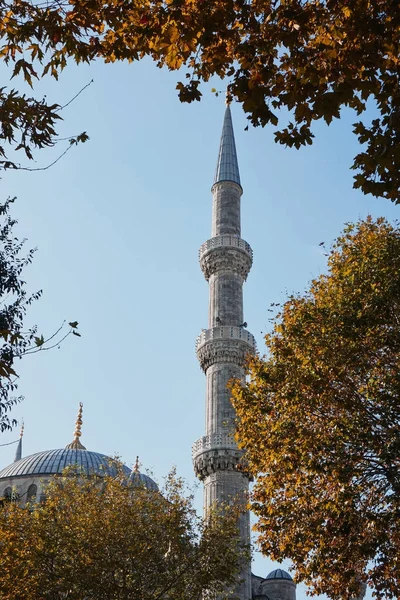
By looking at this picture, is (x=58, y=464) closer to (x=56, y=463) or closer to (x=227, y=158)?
(x=56, y=463)

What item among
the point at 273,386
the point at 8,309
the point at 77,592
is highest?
the point at 273,386

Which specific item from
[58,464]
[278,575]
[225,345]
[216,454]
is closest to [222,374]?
[225,345]

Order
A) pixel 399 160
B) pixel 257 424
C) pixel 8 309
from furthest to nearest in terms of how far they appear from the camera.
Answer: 1. pixel 257 424
2. pixel 8 309
3. pixel 399 160

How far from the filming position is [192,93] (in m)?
8.16

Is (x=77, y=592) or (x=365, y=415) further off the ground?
(x=365, y=415)

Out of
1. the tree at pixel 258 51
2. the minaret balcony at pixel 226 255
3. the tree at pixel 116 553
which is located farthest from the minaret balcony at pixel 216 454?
the tree at pixel 258 51

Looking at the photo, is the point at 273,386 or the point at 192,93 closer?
the point at 192,93

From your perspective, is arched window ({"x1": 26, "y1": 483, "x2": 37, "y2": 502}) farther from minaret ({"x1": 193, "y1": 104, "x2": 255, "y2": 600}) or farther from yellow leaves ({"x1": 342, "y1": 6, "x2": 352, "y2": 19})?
yellow leaves ({"x1": 342, "y1": 6, "x2": 352, "y2": 19})

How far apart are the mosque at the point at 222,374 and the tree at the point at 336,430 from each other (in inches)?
550

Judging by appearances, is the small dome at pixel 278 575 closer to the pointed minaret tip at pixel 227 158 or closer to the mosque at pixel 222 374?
the mosque at pixel 222 374

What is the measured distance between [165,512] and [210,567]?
1.77m

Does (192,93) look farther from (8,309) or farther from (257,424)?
(257,424)

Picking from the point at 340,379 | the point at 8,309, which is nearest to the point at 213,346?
the point at 340,379

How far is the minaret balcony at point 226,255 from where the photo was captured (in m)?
35.6
